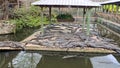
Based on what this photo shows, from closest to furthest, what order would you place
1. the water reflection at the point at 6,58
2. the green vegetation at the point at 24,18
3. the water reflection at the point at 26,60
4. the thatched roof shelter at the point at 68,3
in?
the water reflection at the point at 26,60
the water reflection at the point at 6,58
the thatched roof shelter at the point at 68,3
the green vegetation at the point at 24,18

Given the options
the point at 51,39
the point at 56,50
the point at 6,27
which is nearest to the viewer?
the point at 56,50

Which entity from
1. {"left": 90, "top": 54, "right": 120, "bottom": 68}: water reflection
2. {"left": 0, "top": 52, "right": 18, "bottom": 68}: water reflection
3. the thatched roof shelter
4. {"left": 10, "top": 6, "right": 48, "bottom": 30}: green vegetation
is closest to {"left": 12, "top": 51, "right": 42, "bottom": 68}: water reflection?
{"left": 0, "top": 52, "right": 18, "bottom": 68}: water reflection

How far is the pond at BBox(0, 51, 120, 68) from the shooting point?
8.49 meters

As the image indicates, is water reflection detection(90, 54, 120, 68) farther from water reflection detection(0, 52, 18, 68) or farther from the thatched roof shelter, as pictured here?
the thatched roof shelter

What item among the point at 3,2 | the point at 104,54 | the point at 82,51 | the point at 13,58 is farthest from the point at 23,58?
the point at 3,2

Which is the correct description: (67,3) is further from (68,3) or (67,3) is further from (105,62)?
(105,62)

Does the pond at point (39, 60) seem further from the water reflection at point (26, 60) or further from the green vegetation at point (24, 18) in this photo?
the green vegetation at point (24, 18)

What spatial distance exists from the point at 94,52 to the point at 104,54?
435 mm

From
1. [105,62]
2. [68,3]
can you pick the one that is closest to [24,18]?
[68,3]

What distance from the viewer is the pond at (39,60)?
8492mm

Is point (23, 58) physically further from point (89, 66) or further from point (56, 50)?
point (89, 66)

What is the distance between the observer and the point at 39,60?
9.17 meters

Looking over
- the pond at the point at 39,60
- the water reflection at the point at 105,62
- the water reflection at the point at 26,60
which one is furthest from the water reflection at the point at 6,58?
the water reflection at the point at 105,62

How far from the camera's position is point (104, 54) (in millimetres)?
9852
